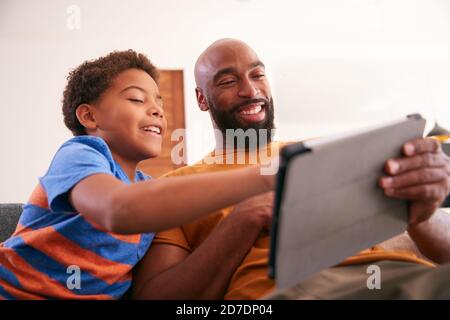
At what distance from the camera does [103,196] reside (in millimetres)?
626

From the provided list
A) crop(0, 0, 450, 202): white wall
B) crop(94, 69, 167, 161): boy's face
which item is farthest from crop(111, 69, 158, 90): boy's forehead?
crop(0, 0, 450, 202): white wall

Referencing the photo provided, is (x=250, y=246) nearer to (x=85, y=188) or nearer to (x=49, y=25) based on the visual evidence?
(x=85, y=188)

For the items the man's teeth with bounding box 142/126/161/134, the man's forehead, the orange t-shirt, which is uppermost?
the man's forehead

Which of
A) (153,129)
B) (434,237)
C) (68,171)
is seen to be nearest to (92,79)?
(153,129)

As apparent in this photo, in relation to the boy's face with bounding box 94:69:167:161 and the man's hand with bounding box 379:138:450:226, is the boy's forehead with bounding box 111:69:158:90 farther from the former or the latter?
the man's hand with bounding box 379:138:450:226

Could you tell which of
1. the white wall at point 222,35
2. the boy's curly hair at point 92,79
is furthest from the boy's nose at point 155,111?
the white wall at point 222,35

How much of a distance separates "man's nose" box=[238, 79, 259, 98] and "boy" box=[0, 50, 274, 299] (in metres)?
0.29

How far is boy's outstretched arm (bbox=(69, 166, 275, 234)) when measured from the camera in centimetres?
60

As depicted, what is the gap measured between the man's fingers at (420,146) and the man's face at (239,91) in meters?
0.64

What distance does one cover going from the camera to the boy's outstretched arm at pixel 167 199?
604mm

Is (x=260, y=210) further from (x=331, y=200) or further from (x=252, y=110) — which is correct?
(x=252, y=110)

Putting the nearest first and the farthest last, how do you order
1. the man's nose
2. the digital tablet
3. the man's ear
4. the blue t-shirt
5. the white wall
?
the digital tablet → the blue t-shirt → the man's nose → the man's ear → the white wall

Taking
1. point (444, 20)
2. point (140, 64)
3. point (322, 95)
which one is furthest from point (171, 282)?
point (444, 20)

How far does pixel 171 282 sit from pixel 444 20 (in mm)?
4214
